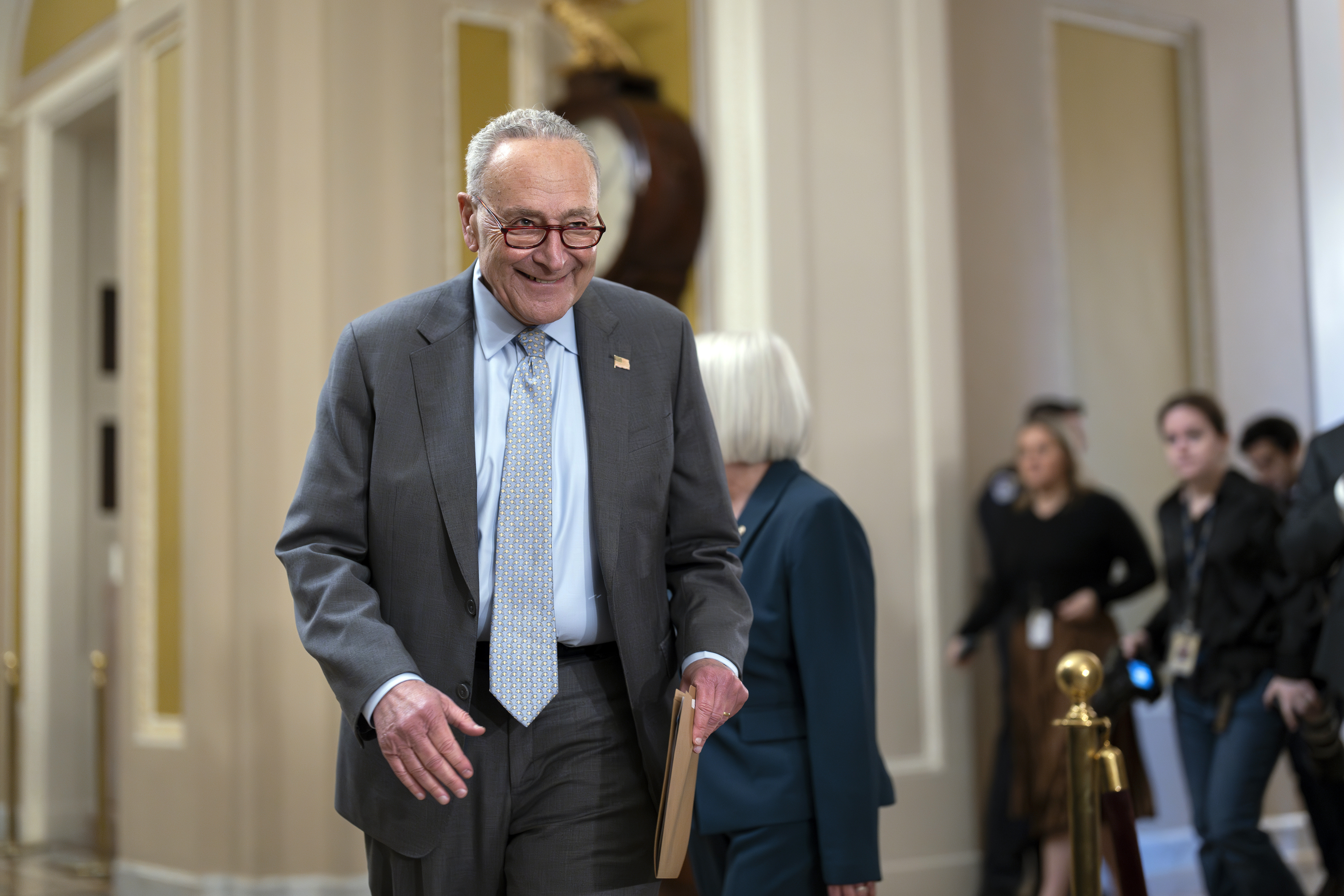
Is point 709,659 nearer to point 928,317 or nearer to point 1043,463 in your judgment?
point 928,317

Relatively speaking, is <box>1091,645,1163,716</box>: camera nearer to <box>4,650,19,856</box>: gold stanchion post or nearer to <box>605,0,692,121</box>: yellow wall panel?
<box>605,0,692,121</box>: yellow wall panel

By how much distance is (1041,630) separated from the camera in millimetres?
4852

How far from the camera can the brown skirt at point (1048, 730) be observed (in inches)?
184

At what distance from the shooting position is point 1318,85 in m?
6.71

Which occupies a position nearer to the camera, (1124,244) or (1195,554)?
(1195,554)

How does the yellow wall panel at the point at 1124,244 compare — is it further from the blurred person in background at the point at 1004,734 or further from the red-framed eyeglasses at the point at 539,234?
the red-framed eyeglasses at the point at 539,234

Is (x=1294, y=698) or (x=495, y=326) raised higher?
(x=495, y=326)

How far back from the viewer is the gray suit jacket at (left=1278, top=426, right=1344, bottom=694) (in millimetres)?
3688

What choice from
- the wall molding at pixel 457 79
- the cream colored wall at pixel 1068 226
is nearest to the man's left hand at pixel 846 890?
the cream colored wall at pixel 1068 226

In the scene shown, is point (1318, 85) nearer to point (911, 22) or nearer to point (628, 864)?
point (911, 22)

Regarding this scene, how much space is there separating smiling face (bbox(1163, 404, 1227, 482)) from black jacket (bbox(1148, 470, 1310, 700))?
0.07m

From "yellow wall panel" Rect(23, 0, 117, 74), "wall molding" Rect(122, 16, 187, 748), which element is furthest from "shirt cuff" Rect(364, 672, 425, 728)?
"yellow wall panel" Rect(23, 0, 117, 74)

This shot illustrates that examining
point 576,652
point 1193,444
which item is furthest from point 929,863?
point 576,652

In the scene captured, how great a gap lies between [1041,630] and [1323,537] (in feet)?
4.12
